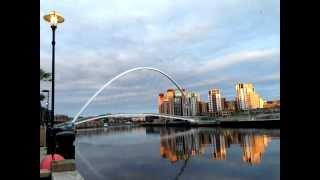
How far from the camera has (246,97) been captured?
18375cm

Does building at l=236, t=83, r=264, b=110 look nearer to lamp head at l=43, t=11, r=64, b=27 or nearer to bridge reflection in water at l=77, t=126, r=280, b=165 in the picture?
bridge reflection in water at l=77, t=126, r=280, b=165

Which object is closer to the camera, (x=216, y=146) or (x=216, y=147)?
(x=216, y=147)

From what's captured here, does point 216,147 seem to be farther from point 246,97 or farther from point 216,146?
point 246,97

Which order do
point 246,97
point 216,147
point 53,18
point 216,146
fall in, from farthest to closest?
1. point 246,97
2. point 216,146
3. point 216,147
4. point 53,18

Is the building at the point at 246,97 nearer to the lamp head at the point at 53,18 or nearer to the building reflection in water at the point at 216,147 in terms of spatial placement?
the building reflection in water at the point at 216,147

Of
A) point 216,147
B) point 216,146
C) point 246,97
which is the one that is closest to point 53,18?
point 216,147

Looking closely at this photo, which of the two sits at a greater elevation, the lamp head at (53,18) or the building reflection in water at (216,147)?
the lamp head at (53,18)

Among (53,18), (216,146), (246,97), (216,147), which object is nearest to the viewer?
(53,18)

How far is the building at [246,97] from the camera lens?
180900 mm

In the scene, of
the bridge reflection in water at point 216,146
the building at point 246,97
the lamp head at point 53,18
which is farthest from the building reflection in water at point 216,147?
the building at point 246,97
